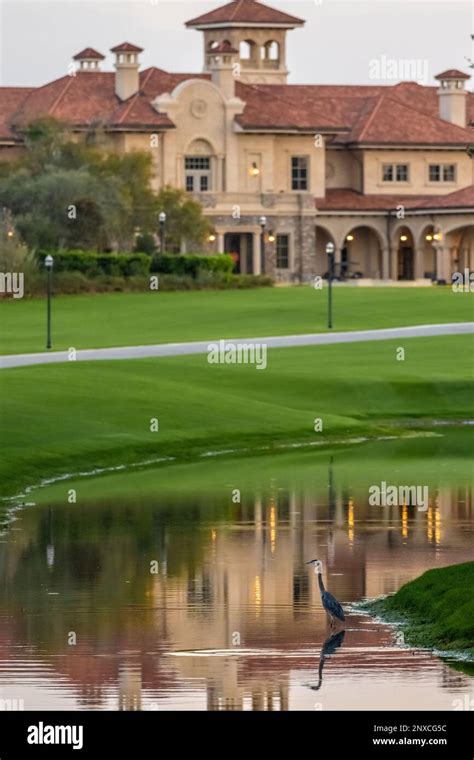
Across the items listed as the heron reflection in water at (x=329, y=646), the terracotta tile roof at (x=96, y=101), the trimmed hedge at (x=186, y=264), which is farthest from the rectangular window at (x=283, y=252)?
the heron reflection in water at (x=329, y=646)

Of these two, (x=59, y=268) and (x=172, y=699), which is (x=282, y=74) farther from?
(x=172, y=699)

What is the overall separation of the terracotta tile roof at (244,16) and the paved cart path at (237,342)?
4290 centimetres

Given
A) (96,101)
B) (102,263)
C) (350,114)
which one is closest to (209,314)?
(102,263)

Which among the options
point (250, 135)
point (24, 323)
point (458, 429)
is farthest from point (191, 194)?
point (458, 429)

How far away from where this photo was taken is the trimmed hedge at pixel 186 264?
8206cm

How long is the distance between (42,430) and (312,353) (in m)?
19.0

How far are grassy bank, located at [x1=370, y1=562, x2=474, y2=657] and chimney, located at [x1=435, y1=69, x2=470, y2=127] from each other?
276 ft

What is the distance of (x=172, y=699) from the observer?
16875 mm

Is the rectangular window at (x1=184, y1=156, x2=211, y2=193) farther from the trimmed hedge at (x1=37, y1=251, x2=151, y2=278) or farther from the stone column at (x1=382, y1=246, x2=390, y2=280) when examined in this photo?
the trimmed hedge at (x1=37, y1=251, x2=151, y2=278)

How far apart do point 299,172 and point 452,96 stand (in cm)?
1156

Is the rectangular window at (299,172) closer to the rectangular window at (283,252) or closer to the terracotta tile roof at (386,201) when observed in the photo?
the terracotta tile roof at (386,201)

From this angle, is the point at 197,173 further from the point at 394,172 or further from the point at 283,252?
the point at 394,172

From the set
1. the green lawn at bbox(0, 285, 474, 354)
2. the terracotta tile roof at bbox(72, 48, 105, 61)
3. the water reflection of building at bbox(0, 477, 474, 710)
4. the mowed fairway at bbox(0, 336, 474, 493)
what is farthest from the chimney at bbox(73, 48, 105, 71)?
the water reflection of building at bbox(0, 477, 474, 710)

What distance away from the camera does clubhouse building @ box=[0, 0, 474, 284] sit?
3639 inches
